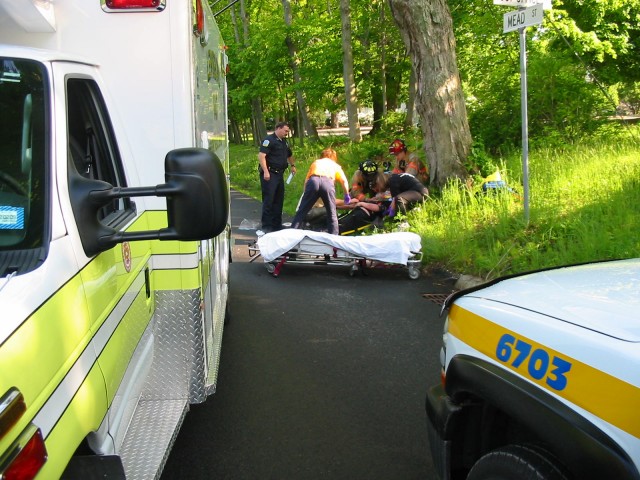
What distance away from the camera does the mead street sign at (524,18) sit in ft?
21.8

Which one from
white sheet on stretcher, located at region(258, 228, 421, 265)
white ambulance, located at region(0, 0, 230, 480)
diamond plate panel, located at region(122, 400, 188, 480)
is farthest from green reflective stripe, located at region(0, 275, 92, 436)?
white sheet on stretcher, located at region(258, 228, 421, 265)

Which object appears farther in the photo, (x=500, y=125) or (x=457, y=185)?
(x=500, y=125)

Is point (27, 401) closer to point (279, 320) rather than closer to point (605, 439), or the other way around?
point (605, 439)

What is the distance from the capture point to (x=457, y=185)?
32.0ft

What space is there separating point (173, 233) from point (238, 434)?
7.60 feet

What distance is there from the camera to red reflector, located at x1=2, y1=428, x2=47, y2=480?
4.65 feet

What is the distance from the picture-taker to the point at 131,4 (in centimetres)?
316

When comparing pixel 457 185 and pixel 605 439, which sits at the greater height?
pixel 457 185

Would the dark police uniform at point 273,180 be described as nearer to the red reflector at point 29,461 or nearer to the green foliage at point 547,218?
the green foliage at point 547,218

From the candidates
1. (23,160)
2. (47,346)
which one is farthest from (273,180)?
(47,346)

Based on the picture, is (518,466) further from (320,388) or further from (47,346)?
(320,388)

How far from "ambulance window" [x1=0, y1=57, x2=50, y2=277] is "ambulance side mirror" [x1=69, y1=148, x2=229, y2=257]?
12 centimetres

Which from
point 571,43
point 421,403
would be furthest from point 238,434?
point 571,43

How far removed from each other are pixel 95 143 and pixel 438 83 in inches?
318
